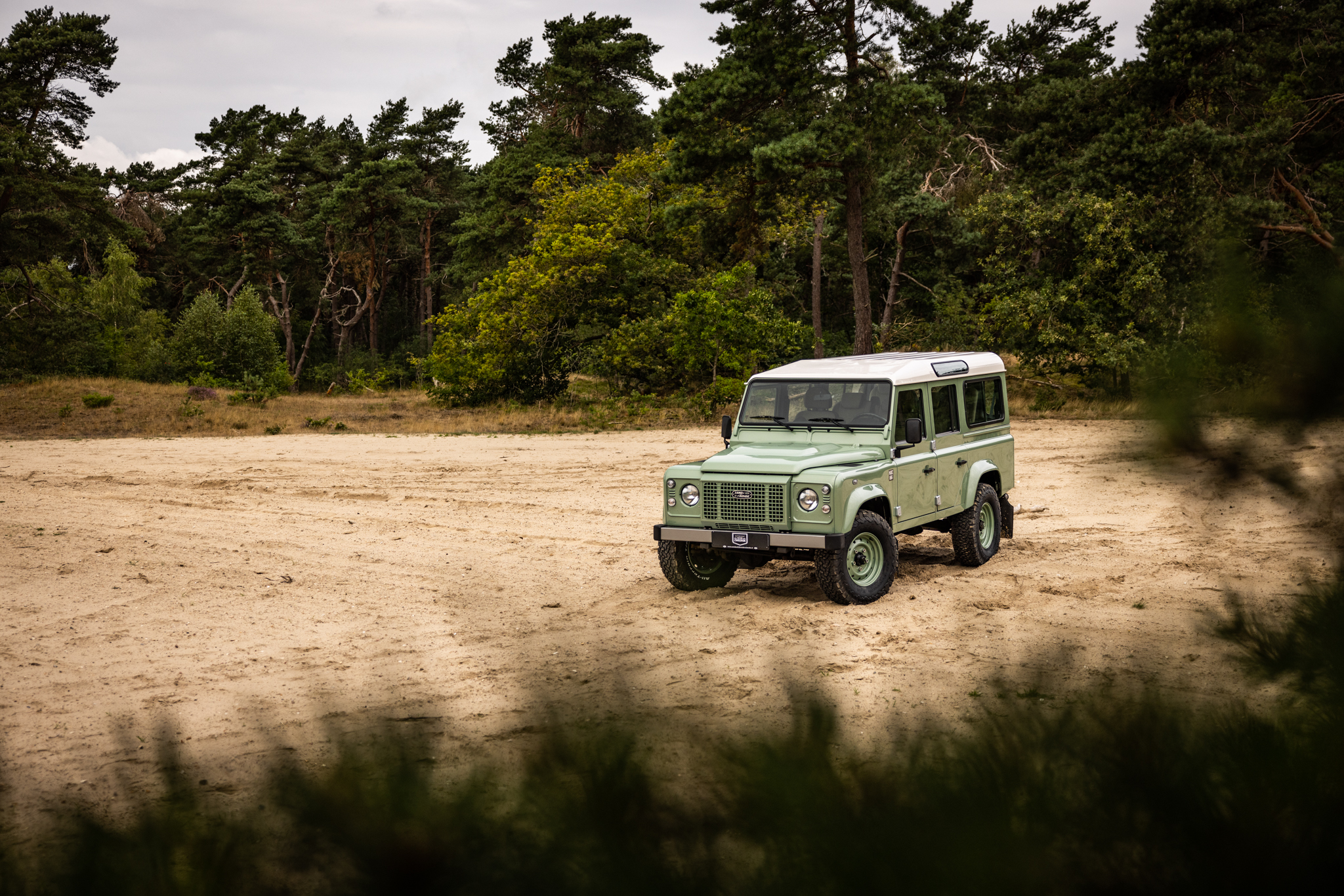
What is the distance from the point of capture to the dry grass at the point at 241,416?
2814 centimetres

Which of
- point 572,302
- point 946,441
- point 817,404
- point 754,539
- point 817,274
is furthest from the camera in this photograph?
point 817,274

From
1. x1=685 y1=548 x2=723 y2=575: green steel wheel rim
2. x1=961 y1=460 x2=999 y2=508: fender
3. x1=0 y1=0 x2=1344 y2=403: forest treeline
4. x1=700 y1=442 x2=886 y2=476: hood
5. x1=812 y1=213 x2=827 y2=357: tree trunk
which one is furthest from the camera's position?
x1=812 y1=213 x2=827 y2=357: tree trunk

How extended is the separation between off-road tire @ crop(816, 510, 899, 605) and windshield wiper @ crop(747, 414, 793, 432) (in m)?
1.40

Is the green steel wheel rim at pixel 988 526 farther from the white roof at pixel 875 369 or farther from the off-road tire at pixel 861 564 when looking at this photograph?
the off-road tire at pixel 861 564

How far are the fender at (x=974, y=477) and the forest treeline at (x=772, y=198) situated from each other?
3225mm

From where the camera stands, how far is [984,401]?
11.2m

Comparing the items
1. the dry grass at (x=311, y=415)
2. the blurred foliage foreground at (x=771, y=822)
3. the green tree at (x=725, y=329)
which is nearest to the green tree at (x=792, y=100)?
the green tree at (x=725, y=329)

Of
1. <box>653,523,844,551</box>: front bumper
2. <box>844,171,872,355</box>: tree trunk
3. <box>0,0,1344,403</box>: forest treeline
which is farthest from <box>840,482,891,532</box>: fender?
<box>844,171,872,355</box>: tree trunk

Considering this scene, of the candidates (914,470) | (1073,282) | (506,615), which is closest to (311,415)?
(1073,282)

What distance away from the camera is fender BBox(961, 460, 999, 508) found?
34.2 feet

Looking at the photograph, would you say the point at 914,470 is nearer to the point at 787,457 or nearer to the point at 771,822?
the point at 787,457

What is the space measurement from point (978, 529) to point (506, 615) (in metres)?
4.92

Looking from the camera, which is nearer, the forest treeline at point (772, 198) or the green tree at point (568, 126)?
the forest treeline at point (772, 198)

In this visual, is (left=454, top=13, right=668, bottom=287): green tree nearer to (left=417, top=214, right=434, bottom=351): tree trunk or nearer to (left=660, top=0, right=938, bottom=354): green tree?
(left=417, top=214, right=434, bottom=351): tree trunk
